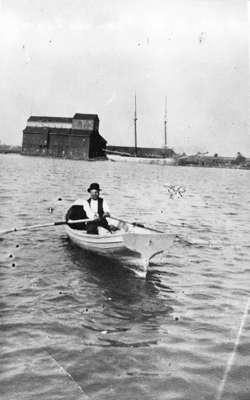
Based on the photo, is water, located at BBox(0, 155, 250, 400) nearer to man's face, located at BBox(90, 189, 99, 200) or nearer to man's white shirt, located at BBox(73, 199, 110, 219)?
man's white shirt, located at BBox(73, 199, 110, 219)

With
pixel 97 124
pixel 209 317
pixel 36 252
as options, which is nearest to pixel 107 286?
pixel 209 317

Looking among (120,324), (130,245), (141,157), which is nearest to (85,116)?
(141,157)

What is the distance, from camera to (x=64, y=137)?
8288cm

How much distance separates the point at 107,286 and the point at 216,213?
15.0 m

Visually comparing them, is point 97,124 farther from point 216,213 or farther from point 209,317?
point 209,317

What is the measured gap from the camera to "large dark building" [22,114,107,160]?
8162cm

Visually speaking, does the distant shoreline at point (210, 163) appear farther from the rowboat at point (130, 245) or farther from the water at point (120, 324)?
the rowboat at point (130, 245)

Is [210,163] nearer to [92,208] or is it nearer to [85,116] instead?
[85,116]

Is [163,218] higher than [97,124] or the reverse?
the reverse

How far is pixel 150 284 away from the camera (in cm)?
911

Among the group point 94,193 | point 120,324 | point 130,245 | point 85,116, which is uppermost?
point 85,116

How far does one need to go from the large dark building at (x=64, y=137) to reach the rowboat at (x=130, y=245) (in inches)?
2807

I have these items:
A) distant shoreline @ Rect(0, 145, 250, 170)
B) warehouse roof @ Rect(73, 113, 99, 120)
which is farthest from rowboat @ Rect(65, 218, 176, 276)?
distant shoreline @ Rect(0, 145, 250, 170)

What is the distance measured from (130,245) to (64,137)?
75787mm
